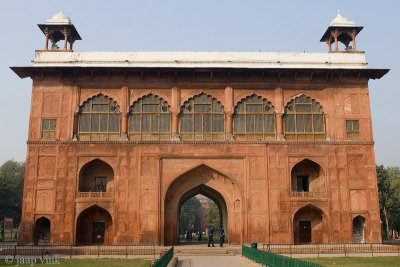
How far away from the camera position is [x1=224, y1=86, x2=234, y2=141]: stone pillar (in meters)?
27.0

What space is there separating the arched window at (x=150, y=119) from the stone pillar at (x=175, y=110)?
34cm

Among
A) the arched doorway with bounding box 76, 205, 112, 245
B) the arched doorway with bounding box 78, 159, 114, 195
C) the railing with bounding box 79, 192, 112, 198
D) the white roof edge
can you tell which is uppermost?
the white roof edge

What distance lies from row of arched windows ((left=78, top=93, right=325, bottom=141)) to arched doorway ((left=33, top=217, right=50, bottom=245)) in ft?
18.4

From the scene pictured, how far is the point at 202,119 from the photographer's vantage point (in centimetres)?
2734

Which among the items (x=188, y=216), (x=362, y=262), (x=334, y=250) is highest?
(x=188, y=216)

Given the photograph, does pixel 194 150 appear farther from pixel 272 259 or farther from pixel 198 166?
pixel 272 259

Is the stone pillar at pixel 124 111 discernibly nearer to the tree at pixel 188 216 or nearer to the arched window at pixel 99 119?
the arched window at pixel 99 119

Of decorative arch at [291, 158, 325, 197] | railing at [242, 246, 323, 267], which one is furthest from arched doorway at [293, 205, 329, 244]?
railing at [242, 246, 323, 267]

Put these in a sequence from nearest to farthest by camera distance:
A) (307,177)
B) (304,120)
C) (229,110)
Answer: (229,110)
(304,120)
(307,177)

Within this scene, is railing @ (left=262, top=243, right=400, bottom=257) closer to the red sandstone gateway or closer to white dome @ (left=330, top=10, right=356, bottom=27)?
the red sandstone gateway

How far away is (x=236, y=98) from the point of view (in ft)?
90.4

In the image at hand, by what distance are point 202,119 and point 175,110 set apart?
184cm

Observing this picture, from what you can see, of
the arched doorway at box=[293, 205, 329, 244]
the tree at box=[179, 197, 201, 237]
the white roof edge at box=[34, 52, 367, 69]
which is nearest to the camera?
the arched doorway at box=[293, 205, 329, 244]

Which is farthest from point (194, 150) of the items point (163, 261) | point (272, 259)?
point (163, 261)
